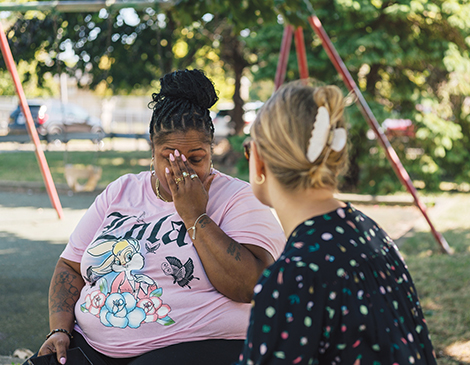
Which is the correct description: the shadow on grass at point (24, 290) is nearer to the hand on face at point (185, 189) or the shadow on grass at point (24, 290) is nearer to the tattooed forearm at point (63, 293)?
the tattooed forearm at point (63, 293)

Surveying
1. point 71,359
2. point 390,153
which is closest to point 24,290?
point 71,359

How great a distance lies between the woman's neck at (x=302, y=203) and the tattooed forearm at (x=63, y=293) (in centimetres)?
115

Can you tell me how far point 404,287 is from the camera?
1324 mm

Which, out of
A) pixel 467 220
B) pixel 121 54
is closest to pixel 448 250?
pixel 467 220

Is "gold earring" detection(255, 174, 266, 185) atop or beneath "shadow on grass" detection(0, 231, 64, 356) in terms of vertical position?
atop

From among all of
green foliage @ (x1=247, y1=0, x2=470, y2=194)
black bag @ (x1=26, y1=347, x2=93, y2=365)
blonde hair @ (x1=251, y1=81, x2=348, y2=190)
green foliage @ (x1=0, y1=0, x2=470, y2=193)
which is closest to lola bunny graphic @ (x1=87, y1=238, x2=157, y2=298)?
black bag @ (x1=26, y1=347, x2=93, y2=365)

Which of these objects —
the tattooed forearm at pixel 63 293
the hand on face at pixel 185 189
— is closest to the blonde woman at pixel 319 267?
the hand on face at pixel 185 189

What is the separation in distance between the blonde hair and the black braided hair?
827 mm

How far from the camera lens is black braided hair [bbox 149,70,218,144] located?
2.14 m

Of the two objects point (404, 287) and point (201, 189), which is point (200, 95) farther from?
point (404, 287)

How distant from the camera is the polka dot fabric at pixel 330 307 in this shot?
3.76 feet

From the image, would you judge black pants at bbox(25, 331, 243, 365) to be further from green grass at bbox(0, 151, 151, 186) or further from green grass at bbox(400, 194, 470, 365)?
green grass at bbox(0, 151, 151, 186)

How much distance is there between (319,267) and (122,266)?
3.31 ft

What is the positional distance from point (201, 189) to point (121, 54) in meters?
11.9
